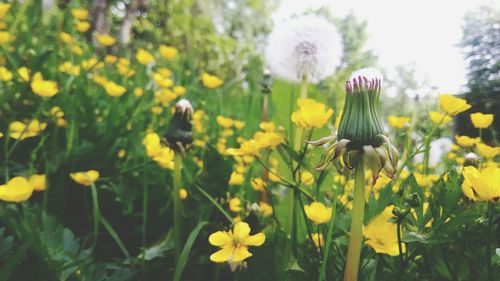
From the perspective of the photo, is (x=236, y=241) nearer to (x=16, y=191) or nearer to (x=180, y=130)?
(x=180, y=130)

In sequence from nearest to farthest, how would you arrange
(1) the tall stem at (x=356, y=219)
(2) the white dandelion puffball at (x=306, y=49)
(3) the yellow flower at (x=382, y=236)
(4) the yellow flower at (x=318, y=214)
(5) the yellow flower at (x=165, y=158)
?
(1) the tall stem at (x=356, y=219)
(3) the yellow flower at (x=382, y=236)
(4) the yellow flower at (x=318, y=214)
(5) the yellow flower at (x=165, y=158)
(2) the white dandelion puffball at (x=306, y=49)

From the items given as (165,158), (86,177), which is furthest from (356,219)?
(86,177)

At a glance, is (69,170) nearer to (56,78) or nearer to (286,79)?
(56,78)

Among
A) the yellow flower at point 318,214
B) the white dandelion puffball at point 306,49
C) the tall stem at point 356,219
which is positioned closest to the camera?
the tall stem at point 356,219

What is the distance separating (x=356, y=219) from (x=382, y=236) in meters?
0.16

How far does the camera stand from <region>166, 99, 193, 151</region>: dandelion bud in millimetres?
848

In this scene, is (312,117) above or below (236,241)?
above

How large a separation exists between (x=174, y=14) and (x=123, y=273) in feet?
29.3

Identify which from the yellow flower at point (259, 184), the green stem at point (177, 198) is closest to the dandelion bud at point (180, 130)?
the green stem at point (177, 198)

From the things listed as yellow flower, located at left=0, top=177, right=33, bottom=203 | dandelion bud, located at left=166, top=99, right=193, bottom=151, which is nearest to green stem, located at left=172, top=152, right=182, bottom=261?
dandelion bud, located at left=166, top=99, right=193, bottom=151

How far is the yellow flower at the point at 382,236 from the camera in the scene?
2.06 feet

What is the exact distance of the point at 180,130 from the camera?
→ 86 cm

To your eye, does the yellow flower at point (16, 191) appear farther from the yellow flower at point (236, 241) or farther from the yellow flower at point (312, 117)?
the yellow flower at point (312, 117)

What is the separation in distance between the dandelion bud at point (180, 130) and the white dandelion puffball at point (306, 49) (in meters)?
0.71
